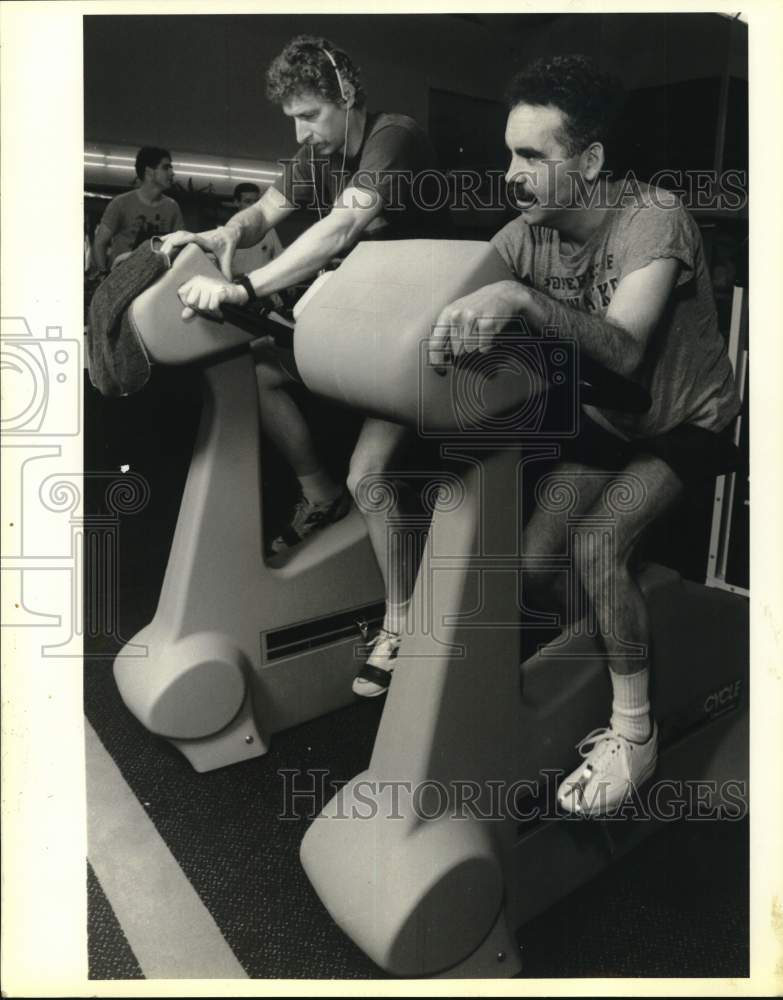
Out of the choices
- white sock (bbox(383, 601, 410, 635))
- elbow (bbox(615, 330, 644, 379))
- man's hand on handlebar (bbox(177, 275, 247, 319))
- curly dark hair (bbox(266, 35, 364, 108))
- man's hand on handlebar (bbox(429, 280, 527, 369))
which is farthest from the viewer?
white sock (bbox(383, 601, 410, 635))

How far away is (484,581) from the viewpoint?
1054mm

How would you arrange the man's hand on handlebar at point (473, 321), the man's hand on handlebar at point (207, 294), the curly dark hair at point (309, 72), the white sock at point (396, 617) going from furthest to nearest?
the white sock at point (396, 617)
the man's hand on handlebar at point (207, 294)
the curly dark hair at point (309, 72)
the man's hand on handlebar at point (473, 321)

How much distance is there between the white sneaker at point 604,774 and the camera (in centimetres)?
116

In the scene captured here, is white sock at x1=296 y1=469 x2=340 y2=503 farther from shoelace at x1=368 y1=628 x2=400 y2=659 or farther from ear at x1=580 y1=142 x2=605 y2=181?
ear at x1=580 y1=142 x2=605 y2=181

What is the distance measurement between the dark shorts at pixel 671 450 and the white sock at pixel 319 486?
20.2 inches

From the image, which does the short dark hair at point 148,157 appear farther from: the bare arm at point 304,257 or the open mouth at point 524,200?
the open mouth at point 524,200

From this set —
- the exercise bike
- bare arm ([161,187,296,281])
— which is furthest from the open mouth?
bare arm ([161,187,296,281])

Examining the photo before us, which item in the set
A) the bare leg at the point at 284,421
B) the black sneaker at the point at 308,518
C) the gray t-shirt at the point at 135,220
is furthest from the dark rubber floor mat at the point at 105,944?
the gray t-shirt at the point at 135,220

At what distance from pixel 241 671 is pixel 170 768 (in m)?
0.20

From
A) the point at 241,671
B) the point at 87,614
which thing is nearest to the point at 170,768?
the point at 241,671

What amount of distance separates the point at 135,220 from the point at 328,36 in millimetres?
390

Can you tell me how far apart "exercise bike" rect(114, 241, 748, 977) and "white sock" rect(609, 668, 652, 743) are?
21 mm

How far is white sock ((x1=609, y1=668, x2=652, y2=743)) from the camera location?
3.91 ft
